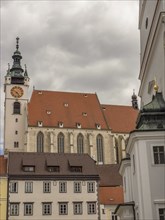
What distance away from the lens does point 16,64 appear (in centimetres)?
7550

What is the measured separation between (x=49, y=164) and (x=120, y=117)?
1422 inches

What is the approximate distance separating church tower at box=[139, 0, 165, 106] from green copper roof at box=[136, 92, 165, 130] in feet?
5.13

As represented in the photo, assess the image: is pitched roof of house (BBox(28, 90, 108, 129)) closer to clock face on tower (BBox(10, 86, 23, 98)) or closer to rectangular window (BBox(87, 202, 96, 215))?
clock face on tower (BBox(10, 86, 23, 98))

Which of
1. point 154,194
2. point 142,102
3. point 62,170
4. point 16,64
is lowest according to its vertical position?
point 154,194

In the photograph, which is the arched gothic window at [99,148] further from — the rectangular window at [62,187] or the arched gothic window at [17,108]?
the rectangular window at [62,187]

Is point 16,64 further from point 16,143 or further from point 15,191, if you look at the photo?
point 15,191

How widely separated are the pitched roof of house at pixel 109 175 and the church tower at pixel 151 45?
75.1 feet

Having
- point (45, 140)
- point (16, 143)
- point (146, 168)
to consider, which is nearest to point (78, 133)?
point (45, 140)

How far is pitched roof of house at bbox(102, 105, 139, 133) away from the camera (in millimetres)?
73938

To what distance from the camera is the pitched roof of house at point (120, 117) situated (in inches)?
2911

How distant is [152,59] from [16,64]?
54.0 meters

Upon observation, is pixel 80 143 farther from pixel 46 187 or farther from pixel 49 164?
pixel 46 187

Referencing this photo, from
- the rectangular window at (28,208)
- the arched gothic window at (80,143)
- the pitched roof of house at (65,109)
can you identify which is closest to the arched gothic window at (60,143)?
the pitched roof of house at (65,109)

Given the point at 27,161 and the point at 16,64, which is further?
the point at 16,64
